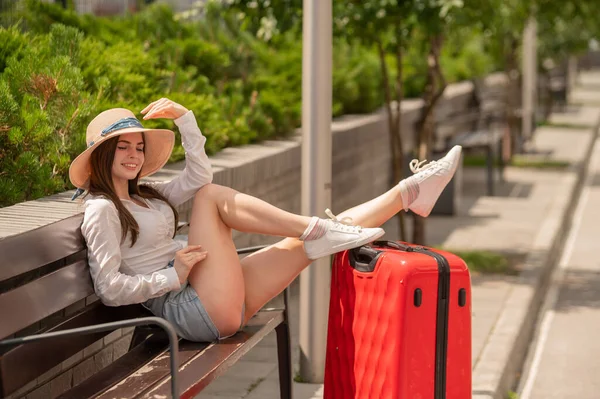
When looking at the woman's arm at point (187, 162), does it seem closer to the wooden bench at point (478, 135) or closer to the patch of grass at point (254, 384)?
the patch of grass at point (254, 384)

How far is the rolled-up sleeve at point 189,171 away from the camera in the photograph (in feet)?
17.3

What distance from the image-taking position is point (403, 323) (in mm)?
4715

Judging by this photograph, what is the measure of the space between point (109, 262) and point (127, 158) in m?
0.53

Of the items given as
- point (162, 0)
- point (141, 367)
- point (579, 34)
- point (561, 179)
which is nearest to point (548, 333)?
point (141, 367)

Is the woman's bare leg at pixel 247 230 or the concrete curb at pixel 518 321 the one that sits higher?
the woman's bare leg at pixel 247 230

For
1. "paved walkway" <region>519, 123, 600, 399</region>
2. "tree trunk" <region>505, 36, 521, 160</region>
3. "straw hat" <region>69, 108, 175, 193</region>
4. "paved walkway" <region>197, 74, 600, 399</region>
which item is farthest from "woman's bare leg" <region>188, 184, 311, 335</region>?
"tree trunk" <region>505, 36, 521, 160</region>

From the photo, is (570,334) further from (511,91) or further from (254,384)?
(511,91)

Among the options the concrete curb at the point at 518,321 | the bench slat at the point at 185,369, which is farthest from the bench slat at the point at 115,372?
the concrete curb at the point at 518,321

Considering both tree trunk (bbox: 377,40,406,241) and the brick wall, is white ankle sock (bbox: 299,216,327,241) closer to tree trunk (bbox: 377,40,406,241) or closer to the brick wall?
the brick wall

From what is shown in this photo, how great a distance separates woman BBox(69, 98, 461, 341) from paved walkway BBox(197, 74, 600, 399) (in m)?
1.05

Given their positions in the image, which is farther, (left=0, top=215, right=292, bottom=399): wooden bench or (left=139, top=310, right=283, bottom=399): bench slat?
(left=139, top=310, right=283, bottom=399): bench slat

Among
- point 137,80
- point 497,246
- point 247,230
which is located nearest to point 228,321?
point 247,230

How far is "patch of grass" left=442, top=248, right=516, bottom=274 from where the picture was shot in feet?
31.8

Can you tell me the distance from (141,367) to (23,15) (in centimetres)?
458
